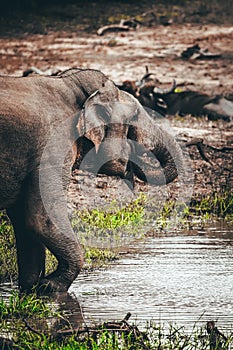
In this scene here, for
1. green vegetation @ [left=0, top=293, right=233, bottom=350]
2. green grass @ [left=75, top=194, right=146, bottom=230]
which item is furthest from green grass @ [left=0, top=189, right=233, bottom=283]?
green vegetation @ [left=0, top=293, right=233, bottom=350]

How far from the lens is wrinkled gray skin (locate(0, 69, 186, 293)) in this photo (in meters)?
7.55

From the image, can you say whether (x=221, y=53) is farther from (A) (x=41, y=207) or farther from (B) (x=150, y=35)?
(A) (x=41, y=207)

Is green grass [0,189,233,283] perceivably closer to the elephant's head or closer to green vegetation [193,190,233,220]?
green vegetation [193,190,233,220]

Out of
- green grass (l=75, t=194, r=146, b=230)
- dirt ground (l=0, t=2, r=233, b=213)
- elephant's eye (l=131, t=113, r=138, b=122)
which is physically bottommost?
dirt ground (l=0, t=2, r=233, b=213)


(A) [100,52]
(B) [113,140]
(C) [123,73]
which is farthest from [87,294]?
(A) [100,52]

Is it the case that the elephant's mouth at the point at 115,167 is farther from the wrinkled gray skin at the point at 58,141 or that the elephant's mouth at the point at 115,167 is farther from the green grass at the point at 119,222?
the green grass at the point at 119,222

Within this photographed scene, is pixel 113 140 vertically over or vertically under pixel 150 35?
over

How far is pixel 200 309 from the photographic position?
7594 mm

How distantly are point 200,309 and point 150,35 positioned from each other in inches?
607

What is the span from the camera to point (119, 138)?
8.41m

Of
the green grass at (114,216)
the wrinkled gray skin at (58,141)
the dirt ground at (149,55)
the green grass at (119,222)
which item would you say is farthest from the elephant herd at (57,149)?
the dirt ground at (149,55)

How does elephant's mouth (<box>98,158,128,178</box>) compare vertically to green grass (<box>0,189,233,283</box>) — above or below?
above

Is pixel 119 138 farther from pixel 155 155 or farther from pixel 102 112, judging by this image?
pixel 155 155

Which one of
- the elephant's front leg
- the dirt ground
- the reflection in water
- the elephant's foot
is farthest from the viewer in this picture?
the dirt ground
